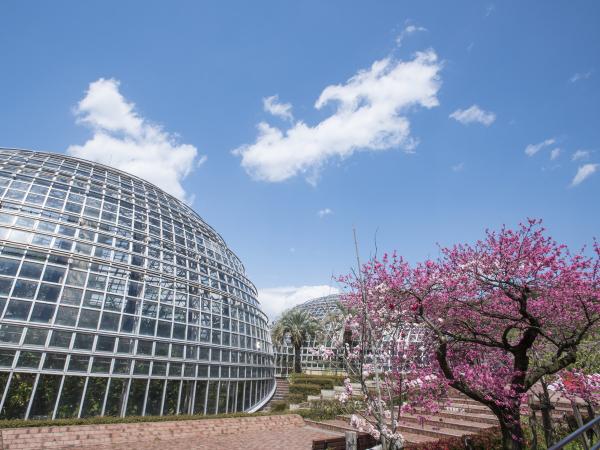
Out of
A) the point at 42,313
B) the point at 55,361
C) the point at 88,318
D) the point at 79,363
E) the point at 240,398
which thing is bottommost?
the point at 240,398

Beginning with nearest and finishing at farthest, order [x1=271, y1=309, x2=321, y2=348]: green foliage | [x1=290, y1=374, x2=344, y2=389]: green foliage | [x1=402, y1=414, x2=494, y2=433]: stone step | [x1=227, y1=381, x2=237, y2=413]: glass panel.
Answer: [x1=402, y1=414, x2=494, y2=433]: stone step → [x1=227, y1=381, x2=237, y2=413]: glass panel → [x1=290, y1=374, x2=344, y2=389]: green foliage → [x1=271, y1=309, x2=321, y2=348]: green foliage

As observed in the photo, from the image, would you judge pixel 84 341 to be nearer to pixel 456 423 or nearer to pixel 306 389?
pixel 306 389

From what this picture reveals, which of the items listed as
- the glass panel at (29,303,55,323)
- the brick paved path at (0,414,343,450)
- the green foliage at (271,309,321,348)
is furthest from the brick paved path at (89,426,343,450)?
the green foliage at (271,309,321,348)

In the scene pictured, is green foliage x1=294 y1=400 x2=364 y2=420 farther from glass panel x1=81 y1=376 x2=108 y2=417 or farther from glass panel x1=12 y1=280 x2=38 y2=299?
glass panel x1=12 y1=280 x2=38 y2=299

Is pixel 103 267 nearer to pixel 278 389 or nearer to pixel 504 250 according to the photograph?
pixel 504 250

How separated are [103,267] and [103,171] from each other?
38.2 ft

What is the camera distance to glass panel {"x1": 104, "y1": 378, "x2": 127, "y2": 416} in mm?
17562

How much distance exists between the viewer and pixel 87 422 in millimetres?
15641

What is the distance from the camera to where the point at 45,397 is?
16.2 meters

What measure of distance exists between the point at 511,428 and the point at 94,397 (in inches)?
718

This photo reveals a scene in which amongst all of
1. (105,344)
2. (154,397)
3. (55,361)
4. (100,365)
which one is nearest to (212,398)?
(154,397)

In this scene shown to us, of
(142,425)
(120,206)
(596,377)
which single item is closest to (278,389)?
(142,425)

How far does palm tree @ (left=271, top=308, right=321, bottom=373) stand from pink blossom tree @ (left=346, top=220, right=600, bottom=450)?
1261 inches

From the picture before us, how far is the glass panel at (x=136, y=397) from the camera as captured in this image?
18.2m
